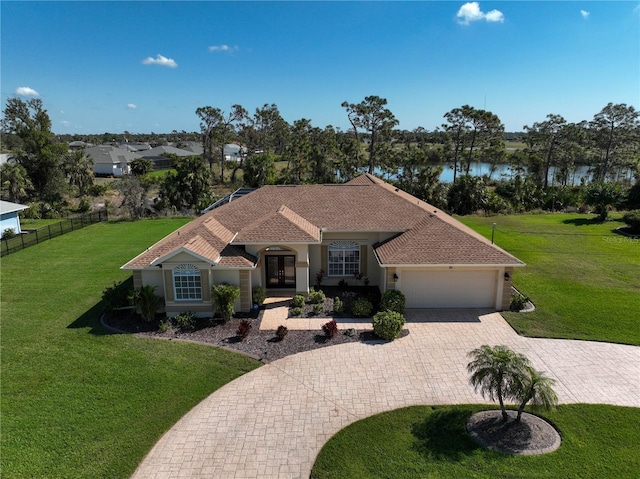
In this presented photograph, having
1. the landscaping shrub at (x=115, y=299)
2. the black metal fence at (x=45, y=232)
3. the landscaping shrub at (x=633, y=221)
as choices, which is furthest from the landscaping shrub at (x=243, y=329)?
the landscaping shrub at (x=633, y=221)

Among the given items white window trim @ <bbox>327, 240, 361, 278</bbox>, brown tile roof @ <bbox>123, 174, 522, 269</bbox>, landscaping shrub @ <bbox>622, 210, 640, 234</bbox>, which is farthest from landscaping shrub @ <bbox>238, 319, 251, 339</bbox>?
landscaping shrub @ <bbox>622, 210, 640, 234</bbox>

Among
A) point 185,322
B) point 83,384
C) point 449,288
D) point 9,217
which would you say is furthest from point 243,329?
point 9,217

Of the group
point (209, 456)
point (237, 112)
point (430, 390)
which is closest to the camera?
point (209, 456)

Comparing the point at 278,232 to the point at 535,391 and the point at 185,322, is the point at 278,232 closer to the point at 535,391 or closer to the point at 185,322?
the point at 185,322

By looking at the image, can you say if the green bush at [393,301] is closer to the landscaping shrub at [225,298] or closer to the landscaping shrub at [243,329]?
the landscaping shrub at [243,329]

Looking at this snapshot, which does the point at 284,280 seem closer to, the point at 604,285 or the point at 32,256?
the point at 604,285

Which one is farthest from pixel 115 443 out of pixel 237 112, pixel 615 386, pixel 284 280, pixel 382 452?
pixel 237 112

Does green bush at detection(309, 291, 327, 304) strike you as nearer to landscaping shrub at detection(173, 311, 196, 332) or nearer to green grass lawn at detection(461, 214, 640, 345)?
landscaping shrub at detection(173, 311, 196, 332)
